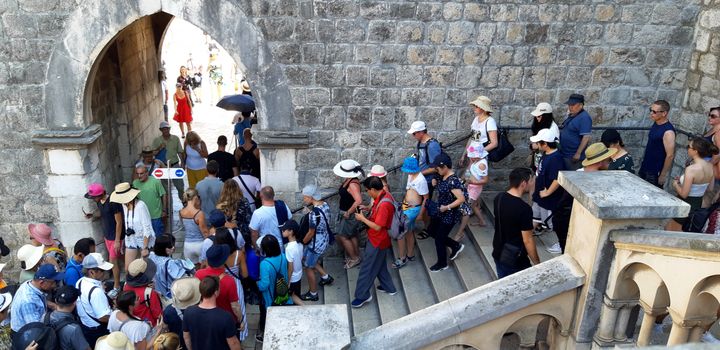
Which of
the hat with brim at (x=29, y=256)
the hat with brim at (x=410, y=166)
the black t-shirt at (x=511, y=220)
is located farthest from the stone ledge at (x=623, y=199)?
the hat with brim at (x=29, y=256)

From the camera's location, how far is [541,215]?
7.29 meters

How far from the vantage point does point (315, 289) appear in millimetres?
7789

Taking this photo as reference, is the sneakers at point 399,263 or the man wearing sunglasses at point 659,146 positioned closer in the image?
the man wearing sunglasses at point 659,146

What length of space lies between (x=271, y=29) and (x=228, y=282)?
3554 millimetres

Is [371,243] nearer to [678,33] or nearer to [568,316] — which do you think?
[568,316]

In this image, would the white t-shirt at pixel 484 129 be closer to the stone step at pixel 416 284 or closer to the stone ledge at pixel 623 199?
the stone step at pixel 416 284

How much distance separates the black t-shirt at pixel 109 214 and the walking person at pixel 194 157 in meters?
2.08

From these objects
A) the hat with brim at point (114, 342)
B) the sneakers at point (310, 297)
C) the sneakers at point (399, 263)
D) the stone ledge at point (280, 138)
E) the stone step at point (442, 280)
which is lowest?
the sneakers at point (310, 297)

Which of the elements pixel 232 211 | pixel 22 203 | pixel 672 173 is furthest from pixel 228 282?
pixel 672 173

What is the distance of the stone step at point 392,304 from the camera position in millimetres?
7062

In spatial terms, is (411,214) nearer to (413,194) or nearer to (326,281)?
(413,194)

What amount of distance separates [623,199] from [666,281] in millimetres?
519

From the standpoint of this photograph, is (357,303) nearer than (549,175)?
No

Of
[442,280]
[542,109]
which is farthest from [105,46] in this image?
[542,109]
